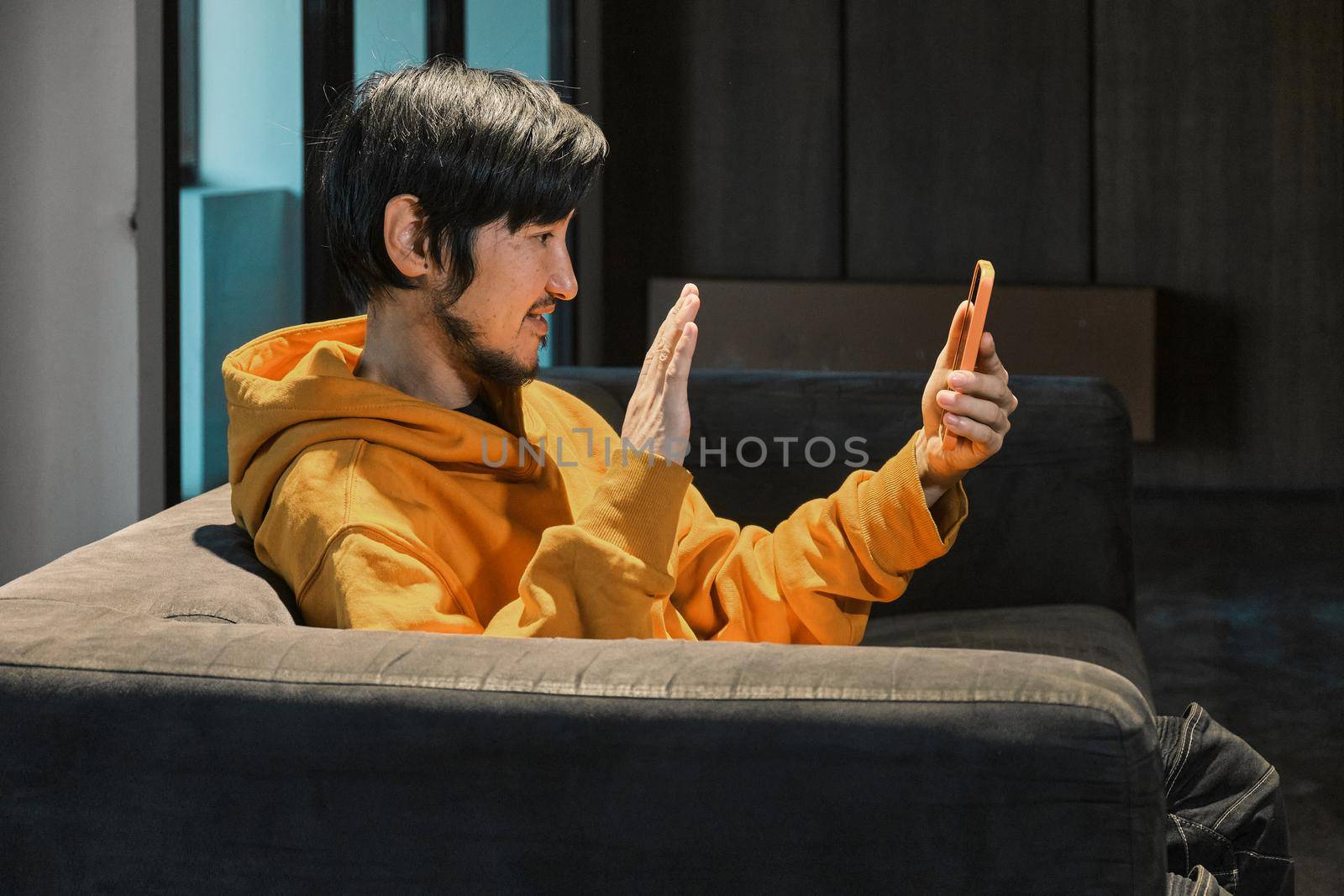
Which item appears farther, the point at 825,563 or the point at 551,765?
the point at 825,563

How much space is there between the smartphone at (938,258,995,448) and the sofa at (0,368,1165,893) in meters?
0.43

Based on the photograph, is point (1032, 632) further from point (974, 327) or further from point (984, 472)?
point (974, 327)

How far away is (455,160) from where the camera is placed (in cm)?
120

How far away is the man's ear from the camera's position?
1221 millimetres

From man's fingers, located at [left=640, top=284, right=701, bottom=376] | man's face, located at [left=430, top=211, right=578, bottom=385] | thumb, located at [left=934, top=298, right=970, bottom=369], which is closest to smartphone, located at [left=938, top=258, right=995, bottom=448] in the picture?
thumb, located at [left=934, top=298, right=970, bottom=369]

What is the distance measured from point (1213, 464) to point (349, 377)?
3.82 m

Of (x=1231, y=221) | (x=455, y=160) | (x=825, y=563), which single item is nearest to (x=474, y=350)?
(x=455, y=160)

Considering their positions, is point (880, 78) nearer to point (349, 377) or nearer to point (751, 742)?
point (349, 377)

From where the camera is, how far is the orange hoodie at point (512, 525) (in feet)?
3.44

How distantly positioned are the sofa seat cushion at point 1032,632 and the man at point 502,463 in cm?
27

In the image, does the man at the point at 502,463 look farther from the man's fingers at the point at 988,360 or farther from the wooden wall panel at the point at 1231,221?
the wooden wall panel at the point at 1231,221

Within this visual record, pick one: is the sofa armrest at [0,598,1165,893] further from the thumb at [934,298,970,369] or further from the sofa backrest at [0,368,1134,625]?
the sofa backrest at [0,368,1134,625]

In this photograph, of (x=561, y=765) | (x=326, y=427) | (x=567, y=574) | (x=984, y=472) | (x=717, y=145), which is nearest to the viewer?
(x=561, y=765)

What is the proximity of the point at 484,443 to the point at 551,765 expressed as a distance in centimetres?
51
